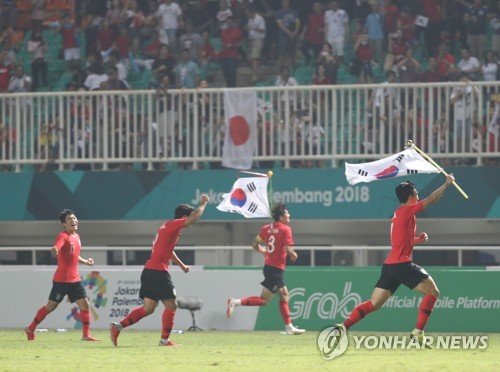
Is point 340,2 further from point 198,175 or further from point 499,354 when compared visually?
point 499,354

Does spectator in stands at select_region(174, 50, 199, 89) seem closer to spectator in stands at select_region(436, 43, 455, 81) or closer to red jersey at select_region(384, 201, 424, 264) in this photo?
spectator in stands at select_region(436, 43, 455, 81)

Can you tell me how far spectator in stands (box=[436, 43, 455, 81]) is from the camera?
27.1m

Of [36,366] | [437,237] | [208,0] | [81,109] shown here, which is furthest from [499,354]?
[208,0]

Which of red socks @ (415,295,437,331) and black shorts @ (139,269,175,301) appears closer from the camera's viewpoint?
red socks @ (415,295,437,331)

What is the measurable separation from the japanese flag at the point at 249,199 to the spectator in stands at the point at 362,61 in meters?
6.43

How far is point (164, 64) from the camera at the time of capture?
29359mm

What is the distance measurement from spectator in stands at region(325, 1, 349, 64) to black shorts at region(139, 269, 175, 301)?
10.9 metres

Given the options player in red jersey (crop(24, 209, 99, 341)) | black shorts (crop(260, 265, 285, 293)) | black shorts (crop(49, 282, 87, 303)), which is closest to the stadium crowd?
black shorts (crop(260, 265, 285, 293))

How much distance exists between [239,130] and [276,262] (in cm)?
424

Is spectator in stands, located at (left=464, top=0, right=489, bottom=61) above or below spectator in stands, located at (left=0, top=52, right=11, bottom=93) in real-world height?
above

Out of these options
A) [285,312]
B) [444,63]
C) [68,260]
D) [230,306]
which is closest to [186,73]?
[444,63]

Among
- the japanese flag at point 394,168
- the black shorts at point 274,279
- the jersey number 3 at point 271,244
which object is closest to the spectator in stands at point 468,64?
the jersey number 3 at point 271,244

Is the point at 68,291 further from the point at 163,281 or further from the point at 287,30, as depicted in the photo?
the point at 287,30

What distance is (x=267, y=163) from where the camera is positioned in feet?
86.8
